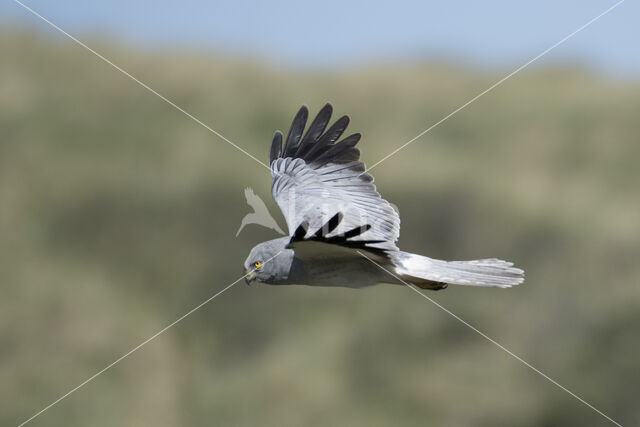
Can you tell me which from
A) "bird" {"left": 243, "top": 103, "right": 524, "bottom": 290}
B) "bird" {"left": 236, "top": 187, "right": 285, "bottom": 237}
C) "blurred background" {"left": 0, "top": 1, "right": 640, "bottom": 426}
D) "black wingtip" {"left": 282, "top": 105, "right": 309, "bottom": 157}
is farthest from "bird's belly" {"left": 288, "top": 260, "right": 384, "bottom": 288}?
"blurred background" {"left": 0, "top": 1, "right": 640, "bottom": 426}

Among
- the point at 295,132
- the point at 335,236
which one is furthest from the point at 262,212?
the point at 335,236

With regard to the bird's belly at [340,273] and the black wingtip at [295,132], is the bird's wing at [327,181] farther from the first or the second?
the bird's belly at [340,273]

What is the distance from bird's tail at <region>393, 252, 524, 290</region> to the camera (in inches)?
276

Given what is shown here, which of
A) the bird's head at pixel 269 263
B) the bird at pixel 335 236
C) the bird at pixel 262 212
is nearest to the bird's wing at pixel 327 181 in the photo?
the bird at pixel 335 236

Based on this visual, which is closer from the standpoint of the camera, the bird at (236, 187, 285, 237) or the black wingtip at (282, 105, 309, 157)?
the bird at (236, 187, 285, 237)

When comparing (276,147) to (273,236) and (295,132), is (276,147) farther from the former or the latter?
(273,236)

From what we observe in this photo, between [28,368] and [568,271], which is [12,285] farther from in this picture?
[568,271]

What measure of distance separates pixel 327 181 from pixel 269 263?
111 centimetres

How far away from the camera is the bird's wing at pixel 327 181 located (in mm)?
7742

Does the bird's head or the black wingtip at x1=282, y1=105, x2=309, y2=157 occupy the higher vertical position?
the black wingtip at x1=282, y1=105, x2=309, y2=157

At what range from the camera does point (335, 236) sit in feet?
19.8

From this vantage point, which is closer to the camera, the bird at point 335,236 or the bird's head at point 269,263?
the bird at point 335,236

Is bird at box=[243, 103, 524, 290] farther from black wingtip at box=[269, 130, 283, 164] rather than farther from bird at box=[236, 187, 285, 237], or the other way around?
bird at box=[236, 187, 285, 237]

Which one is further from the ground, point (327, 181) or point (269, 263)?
point (327, 181)
